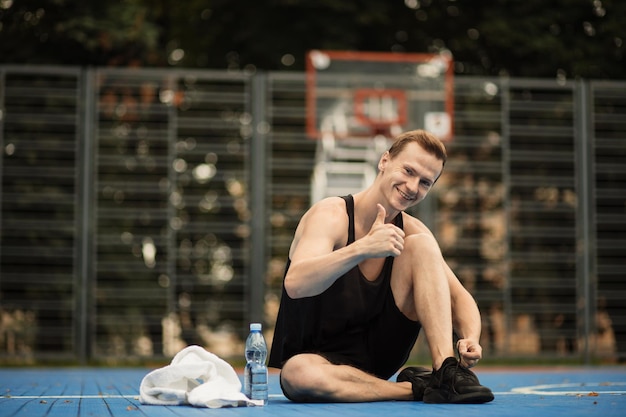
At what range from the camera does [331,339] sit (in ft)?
14.6

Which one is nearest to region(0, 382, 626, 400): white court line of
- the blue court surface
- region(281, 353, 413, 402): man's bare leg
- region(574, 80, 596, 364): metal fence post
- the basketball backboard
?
the blue court surface

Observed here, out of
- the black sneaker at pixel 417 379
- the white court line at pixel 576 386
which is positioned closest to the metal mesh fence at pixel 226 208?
the white court line at pixel 576 386

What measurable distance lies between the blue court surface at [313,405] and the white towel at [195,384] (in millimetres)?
64

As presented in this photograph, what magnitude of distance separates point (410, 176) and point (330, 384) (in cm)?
83

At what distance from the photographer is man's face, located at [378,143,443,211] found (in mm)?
4234

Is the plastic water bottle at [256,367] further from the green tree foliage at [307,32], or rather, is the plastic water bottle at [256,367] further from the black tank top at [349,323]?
the green tree foliage at [307,32]

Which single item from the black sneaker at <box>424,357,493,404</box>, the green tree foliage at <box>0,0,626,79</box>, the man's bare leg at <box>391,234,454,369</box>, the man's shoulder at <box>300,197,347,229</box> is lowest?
the black sneaker at <box>424,357,493,404</box>

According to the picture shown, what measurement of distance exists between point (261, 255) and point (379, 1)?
138 inches

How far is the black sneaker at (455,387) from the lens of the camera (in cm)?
419

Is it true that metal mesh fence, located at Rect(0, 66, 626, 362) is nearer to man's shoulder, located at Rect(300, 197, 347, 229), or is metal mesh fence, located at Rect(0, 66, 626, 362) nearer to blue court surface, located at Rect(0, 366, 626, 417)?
blue court surface, located at Rect(0, 366, 626, 417)

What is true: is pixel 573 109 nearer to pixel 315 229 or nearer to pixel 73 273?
pixel 73 273

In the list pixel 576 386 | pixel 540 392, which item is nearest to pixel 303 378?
pixel 540 392

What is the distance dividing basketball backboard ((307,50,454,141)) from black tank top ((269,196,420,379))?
5485mm

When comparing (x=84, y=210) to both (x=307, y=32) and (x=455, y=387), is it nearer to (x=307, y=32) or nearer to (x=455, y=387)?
(x=307, y=32)
